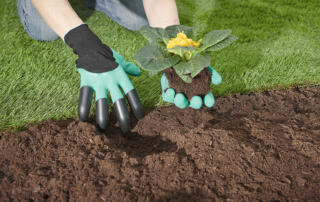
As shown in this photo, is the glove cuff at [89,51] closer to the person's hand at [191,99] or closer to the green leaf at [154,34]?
the green leaf at [154,34]

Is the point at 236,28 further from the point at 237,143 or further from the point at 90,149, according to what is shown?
the point at 90,149

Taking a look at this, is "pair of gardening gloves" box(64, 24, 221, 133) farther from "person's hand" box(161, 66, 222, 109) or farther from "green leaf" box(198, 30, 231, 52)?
"green leaf" box(198, 30, 231, 52)

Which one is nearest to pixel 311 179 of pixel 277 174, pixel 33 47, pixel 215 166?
pixel 277 174

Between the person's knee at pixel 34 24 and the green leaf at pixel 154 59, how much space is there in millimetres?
1588

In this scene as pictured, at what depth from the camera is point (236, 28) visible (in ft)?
10.5

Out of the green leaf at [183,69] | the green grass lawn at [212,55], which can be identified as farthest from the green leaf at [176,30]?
the green grass lawn at [212,55]

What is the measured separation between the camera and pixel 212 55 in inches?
108

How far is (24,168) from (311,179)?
158 centimetres

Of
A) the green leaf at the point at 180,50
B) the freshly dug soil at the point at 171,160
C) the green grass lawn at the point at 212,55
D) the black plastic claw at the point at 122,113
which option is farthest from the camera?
the green grass lawn at the point at 212,55

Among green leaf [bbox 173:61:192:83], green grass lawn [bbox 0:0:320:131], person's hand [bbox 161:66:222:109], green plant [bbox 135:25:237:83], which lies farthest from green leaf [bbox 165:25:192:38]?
green grass lawn [bbox 0:0:320:131]

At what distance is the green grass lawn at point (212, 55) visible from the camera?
234 cm

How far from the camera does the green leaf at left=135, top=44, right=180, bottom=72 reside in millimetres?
1680

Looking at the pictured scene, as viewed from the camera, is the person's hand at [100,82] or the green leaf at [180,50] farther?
the person's hand at [100,82]

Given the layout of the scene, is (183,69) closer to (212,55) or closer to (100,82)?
(100,82)
